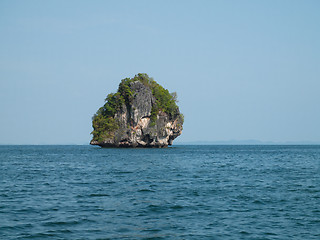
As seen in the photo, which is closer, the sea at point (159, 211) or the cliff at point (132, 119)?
the sea at point (159, 211)

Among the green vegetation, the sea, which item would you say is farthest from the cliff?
the sea

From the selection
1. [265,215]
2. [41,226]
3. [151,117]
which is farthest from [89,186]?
[151,117]

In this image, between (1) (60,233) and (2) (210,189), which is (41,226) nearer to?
(1) (60,233)

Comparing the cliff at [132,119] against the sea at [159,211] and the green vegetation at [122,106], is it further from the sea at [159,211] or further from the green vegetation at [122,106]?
the sea at [159,211]

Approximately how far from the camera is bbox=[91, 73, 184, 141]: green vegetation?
312ft

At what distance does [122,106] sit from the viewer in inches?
3757

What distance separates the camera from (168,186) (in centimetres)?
2316

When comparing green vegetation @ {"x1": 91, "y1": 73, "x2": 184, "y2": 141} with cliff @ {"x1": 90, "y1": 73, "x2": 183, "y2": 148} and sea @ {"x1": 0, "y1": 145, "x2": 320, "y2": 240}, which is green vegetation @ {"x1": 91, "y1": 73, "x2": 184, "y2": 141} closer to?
cliff @ {"x1": 90, "y1": 73, "x2": 183, "y2": 148}

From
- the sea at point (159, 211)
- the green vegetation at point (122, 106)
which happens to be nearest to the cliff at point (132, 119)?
the green vegetation at point (122, 106)

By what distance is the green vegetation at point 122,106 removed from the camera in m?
95.1

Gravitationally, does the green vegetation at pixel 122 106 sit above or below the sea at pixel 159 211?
above

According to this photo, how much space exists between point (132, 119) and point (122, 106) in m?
4.61

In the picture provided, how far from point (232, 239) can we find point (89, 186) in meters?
13.5

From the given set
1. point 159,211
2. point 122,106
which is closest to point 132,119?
point 122,106
